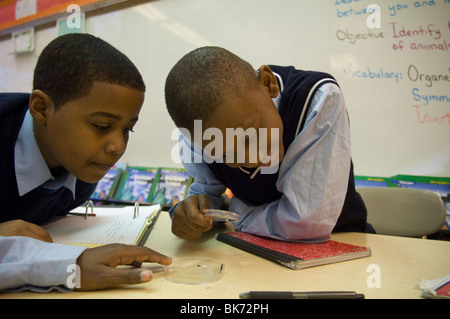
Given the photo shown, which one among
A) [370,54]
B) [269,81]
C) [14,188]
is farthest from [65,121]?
[370,54]

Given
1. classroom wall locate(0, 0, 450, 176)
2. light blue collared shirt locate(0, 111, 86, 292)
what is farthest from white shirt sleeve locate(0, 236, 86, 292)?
classroom wall locate(0, 0, 450, 176)

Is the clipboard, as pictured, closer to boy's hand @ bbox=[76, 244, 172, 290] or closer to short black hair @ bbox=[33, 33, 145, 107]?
boy's hand @ bbox=[76, 244, 172, 290]

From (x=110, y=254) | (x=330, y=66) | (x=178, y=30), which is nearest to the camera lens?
(x=110, y=254)

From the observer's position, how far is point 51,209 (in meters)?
0.87

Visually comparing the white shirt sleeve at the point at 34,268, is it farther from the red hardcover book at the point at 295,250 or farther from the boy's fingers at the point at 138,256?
the red hardcover book at the point at 295,250

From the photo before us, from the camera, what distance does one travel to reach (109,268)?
0.47 meters

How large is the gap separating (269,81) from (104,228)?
53cm

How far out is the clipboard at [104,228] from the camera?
0.71m

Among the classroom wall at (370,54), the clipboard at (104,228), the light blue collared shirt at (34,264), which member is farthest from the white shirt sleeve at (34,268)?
the classroom wall at (370,54)

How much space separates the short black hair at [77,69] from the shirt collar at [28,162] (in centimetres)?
10
